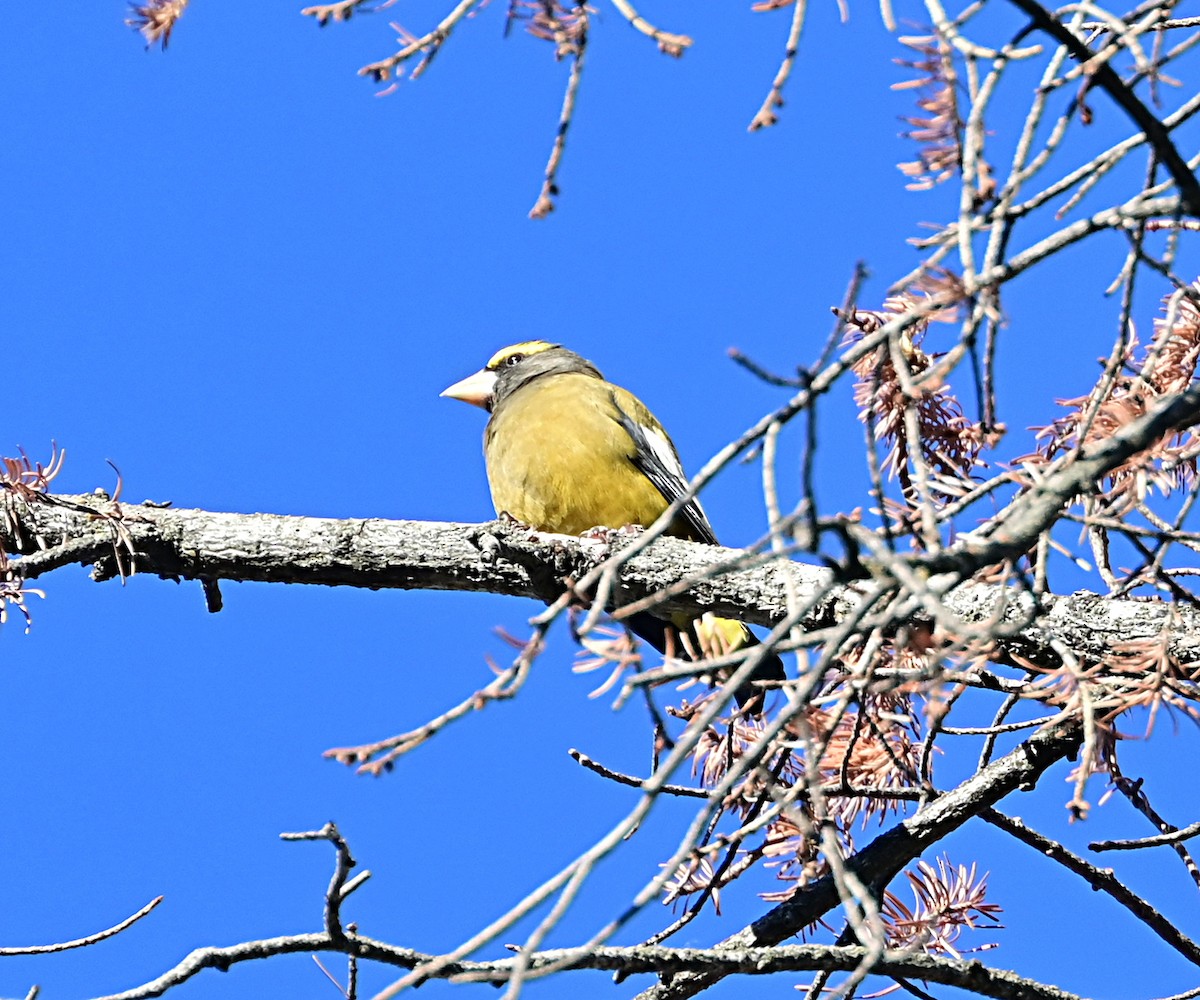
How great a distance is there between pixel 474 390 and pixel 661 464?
1647mm

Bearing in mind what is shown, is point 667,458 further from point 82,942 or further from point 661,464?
point 82,942

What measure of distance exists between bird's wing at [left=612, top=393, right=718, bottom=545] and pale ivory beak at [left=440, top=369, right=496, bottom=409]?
3.52ft

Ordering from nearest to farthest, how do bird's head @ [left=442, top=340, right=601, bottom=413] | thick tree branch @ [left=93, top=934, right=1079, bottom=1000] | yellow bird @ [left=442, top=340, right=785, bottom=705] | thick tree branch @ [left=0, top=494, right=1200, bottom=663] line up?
thick tree branch @ [left=93, top=934, right=1079, bottom=1000]
thick tree branch @ [left=0, top=494, right=1200, bottom=663]
yellow bird @ [left=442, top=340, right=785, bottom=705]
bird's head @ [left=442, top=340, right=601, bottom=413]

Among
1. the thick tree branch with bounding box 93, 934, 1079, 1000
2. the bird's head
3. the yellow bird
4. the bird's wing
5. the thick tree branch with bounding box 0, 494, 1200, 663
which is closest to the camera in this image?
the thick tree branch with bounding box 93, 934, 1079, 1000

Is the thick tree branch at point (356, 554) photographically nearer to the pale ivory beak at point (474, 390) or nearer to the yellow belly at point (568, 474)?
the yellow belly at point (568, 474)

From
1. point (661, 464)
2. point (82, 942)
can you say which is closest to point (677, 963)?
point (82, 942)

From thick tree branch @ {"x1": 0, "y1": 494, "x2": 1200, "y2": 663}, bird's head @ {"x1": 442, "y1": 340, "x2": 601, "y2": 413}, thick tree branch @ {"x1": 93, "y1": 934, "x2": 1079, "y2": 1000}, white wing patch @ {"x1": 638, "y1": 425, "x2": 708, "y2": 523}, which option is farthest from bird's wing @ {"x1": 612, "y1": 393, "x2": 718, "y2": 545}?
thick tree branch @ {"x1": 93, "y1": 934, "x2": 1079, "y2": 1000}

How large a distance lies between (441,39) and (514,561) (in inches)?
81.2

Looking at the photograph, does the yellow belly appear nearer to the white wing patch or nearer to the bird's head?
the white wing patch

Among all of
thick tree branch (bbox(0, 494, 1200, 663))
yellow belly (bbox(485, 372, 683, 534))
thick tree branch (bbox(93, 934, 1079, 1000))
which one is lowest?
thick tree branch (bbox(93, 934, 1079, 1000))

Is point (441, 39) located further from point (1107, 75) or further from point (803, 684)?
point (803, 684)

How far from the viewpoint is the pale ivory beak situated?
7516mm

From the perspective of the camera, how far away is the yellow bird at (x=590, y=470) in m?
5.90

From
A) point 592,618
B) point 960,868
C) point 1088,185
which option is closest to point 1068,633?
point 960,868
